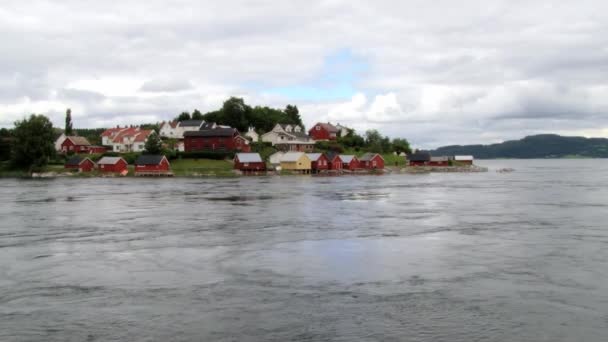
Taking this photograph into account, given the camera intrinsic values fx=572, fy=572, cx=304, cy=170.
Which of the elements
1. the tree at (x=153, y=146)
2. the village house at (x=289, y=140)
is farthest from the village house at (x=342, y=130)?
the tree at (x=153, y=146)

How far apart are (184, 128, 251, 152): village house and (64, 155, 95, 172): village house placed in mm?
16455

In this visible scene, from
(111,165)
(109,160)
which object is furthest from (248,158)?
(109,160)

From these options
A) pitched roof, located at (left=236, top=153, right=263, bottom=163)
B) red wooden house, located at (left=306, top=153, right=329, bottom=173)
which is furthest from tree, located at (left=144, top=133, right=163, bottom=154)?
red wooden house, located at (left=306, top=153, right=329, bottom=173)

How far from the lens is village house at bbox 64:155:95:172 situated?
84.9 metres

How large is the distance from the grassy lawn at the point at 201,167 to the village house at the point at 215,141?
16.6 feet

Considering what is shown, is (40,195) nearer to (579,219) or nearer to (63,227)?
(63,227)

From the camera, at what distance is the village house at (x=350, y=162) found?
96688mm

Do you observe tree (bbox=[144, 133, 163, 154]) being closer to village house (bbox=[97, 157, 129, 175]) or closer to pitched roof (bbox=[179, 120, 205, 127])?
village house (bbox=[97, 157, 129, 175])

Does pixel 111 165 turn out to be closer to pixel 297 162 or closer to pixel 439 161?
pixel 297 162

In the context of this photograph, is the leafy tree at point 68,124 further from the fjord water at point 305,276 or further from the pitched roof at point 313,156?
the fjord water at point 305,276

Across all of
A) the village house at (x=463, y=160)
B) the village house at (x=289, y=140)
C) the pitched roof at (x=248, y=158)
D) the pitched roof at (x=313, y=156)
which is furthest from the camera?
the village house at (x=463, y=160)

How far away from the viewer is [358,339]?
1177 centimetres

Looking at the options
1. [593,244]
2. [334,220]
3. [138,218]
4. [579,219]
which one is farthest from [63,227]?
[579,219]

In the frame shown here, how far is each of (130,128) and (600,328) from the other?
338ft
